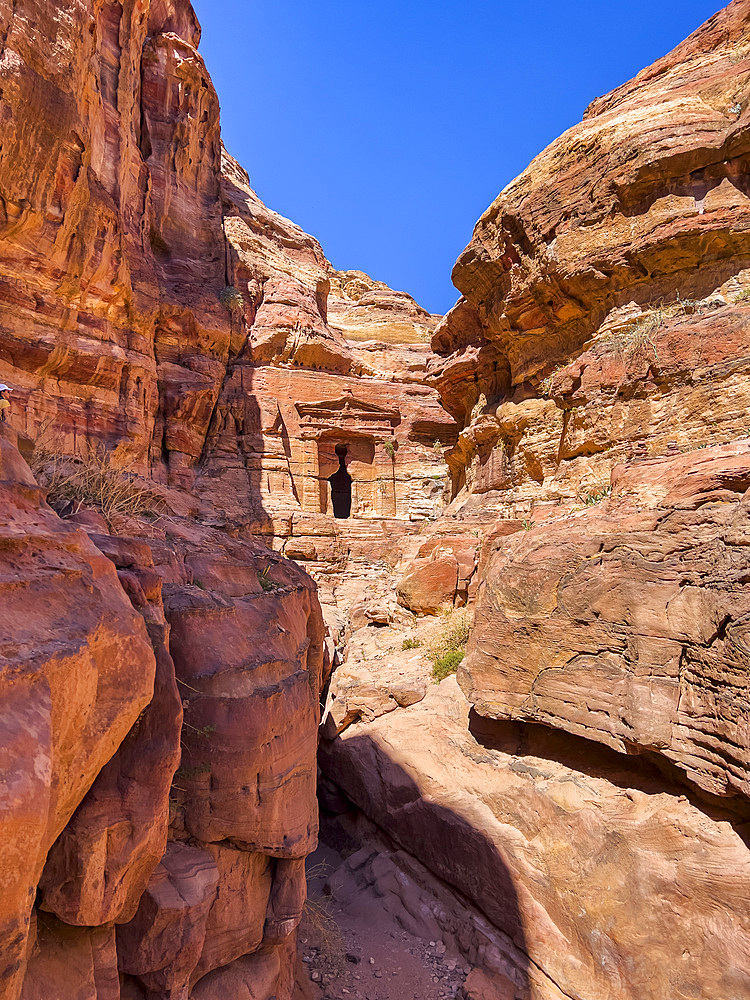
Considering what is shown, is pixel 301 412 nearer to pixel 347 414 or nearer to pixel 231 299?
pixel 347 414

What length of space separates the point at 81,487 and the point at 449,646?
7491 millimetres

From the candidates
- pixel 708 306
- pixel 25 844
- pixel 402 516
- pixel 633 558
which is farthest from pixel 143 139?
pixel 25 844

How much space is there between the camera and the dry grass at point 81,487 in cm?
354

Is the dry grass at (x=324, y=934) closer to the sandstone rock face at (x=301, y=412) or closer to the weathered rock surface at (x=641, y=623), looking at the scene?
the weathered rock surface at (x=641, y=623)

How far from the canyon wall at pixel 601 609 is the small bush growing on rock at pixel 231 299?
10207 millimetres

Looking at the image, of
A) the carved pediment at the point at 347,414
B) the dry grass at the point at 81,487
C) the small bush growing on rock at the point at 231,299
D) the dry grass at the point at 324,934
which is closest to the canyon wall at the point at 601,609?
the dry grass at the point at 324,934

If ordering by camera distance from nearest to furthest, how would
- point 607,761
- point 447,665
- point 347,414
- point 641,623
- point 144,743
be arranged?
1. point 144,743
2. point 641,623
3. point 607,761
4. point 447,665
5. point 347,414

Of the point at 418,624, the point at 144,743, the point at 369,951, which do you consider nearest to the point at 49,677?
the point at 144,743

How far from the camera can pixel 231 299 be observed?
1967 centimetres

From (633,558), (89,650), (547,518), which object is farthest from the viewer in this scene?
(547,518)

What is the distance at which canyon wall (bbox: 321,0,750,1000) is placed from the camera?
4.97 meters

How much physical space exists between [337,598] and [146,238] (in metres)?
12.8

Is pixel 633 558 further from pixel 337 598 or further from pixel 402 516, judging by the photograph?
pixel 402 516

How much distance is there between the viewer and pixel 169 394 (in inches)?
700
